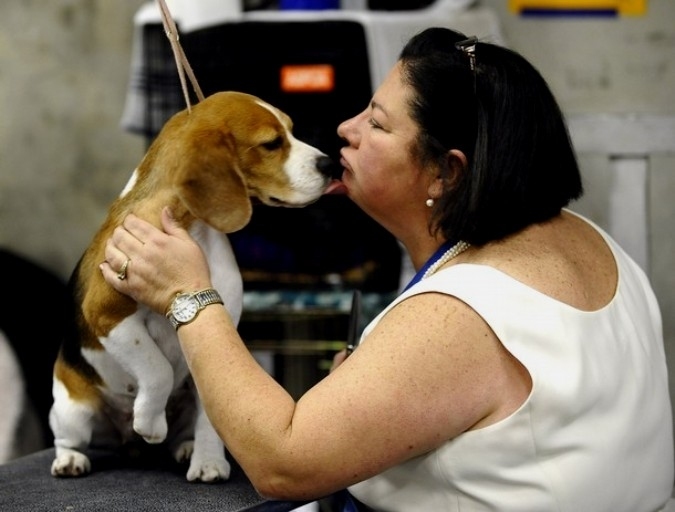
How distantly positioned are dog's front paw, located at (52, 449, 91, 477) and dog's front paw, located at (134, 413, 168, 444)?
13 cm

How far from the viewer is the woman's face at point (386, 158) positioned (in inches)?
57.4

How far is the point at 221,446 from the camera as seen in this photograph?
1.51m

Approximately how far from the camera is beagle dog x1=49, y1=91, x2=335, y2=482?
4.66ft

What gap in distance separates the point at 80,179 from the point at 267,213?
0.96m

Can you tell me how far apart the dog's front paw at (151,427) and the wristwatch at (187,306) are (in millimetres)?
173

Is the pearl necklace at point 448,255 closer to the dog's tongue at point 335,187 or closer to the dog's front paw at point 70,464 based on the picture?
the dog's tongue at point 335,187

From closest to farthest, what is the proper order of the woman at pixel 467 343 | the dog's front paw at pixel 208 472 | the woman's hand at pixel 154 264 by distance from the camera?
the woman at pixel 467 343, the woman's hand at pixel 154 264, the dog's front paw at pixel 208 472

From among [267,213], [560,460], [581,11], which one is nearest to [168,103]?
[267,213]

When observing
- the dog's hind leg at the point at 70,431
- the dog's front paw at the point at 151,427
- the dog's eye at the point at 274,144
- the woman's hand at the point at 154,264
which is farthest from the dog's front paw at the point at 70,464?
the dog's eye at the point at 274,144

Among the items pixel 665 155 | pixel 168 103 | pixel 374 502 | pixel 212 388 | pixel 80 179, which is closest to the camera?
pixel 212 388

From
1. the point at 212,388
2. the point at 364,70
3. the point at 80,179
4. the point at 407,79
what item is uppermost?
the point at 407,79

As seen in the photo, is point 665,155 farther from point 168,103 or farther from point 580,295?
point 580,295

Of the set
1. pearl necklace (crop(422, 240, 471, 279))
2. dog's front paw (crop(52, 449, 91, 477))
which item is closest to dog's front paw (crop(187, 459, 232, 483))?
dog's front paw (crop(52, 449, 91, 477))

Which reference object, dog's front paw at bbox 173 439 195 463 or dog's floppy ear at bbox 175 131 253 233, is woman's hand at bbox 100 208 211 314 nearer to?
dog's floppy ear at bbox 175 131 253 233
